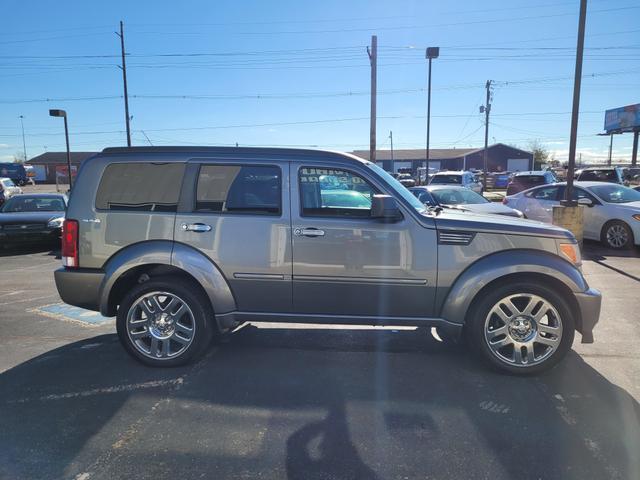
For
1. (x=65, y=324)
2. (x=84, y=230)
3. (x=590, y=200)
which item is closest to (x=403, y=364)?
(x=84, y=230)

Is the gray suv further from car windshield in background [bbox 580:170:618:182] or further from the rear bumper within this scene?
car windshield in background [bbox 580:170:618:182]

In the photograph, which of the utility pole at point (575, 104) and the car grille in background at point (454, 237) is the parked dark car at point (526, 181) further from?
the car grille in background at point (454, 237)

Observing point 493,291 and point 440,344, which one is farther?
point 440,344

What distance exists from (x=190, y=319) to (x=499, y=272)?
2.70 m

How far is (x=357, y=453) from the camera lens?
284cm

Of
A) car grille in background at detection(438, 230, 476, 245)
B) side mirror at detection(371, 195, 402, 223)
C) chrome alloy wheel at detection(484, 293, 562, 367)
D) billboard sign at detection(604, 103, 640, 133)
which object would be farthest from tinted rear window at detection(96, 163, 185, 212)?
billboard sign at detection(604, 103, 640, 133)

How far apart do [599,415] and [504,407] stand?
0.65 metres

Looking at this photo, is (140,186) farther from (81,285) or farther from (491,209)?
(491,209)

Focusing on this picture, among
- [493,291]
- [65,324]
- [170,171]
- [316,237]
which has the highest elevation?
[170,171]

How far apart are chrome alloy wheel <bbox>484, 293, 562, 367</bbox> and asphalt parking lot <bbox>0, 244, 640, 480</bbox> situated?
220mm

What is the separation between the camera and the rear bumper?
410cm

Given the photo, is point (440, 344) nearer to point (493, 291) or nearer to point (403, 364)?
point (403, 364)

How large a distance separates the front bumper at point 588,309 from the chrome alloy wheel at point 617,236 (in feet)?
24.8

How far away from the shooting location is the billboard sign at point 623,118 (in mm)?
41312
